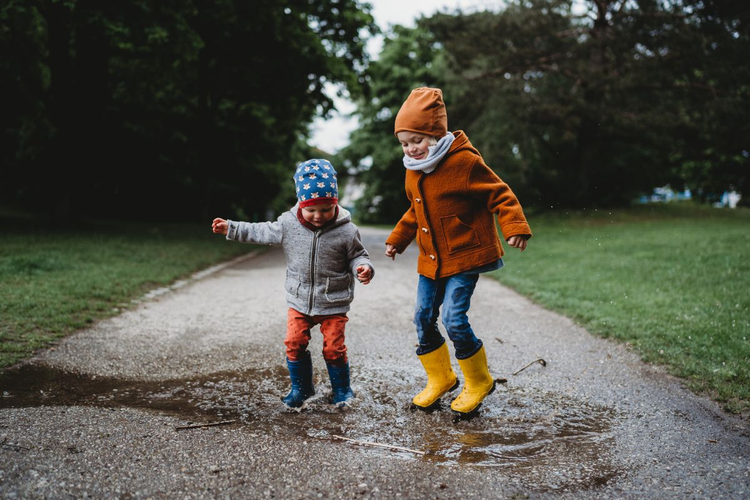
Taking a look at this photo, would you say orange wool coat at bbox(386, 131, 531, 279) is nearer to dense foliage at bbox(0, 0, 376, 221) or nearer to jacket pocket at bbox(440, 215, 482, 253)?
jacket pocket at bbox(440, 215, 482, 253)

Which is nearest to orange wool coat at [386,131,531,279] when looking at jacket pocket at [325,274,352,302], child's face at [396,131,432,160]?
child's face at [396,131,432,160]

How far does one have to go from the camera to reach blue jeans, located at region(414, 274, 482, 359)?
345 centimetres

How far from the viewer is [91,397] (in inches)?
141

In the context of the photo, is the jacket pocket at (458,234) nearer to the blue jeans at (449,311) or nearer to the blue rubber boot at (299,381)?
the blue jeans at (449,311)

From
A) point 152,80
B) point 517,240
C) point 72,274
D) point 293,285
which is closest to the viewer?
point 517,240

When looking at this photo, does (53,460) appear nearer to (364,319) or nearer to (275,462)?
(275,462)

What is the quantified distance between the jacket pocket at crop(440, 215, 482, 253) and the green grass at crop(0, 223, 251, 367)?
3197 millimetres

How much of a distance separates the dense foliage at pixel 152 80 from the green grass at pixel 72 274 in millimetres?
3301

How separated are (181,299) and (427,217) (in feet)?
15.5

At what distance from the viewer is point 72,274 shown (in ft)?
26.4

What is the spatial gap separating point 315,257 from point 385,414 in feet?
3.37

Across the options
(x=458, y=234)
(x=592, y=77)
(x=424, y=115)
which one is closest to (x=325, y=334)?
(x=458, y=234)

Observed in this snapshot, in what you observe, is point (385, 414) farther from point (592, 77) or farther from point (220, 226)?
point (592, 77)

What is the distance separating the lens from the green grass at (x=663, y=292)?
14.6 ft
